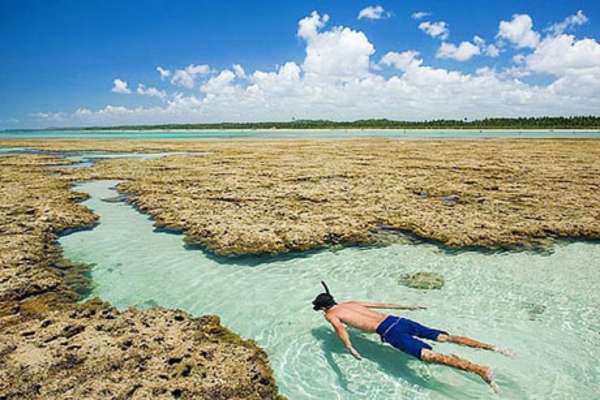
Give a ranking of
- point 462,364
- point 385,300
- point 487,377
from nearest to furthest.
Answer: point 487,377 < point 462,364 < point 385,300

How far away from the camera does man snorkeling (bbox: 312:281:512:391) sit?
5262 millimetres

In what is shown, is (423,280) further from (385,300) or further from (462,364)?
(462,364)

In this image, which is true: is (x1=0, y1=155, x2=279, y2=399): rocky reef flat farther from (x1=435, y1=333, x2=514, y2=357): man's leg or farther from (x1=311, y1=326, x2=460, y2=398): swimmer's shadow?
(x1=435, y1=333, x2=514, y2=357): man's leg

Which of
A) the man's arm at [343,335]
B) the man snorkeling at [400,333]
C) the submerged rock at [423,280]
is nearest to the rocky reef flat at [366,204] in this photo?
the submerged rock at [423,280]

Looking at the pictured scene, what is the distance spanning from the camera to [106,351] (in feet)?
18.4

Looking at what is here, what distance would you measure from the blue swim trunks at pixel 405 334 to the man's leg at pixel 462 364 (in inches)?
5.3

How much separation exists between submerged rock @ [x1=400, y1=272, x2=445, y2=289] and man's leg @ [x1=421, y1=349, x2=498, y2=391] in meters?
3.02

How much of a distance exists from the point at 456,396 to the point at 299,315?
3.11 metres

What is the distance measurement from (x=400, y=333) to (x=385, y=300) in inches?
81.4

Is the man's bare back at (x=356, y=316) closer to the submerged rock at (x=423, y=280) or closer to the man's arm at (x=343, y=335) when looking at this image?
the man's arm at (x=343, y=335)

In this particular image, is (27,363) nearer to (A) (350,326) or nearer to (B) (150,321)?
(B) (150,321)

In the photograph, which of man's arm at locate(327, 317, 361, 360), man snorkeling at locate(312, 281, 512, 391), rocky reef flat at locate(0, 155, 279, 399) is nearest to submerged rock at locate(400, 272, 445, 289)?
man snorkeling at locate(312, 281, 512, 391)

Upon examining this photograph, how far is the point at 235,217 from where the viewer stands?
1286 cm

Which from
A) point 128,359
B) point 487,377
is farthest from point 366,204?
point 128,359
